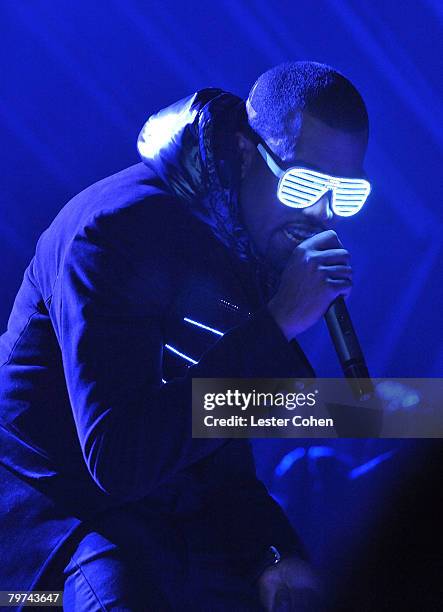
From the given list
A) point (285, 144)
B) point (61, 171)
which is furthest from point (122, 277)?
point (61, 171)

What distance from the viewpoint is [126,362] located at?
940 millimetres

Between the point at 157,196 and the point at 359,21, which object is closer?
the point at 157,196

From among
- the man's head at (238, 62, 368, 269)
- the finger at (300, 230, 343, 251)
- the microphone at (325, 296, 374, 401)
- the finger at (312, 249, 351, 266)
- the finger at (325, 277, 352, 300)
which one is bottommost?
the microphone at (325, 296, 374, 401)

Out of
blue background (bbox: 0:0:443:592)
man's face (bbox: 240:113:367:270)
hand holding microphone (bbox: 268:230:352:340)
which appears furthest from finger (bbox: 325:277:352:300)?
blue background (bbox: 0:0:443:592)

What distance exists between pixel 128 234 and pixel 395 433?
1.72ft

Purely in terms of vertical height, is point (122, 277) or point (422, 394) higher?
point (122, 277)

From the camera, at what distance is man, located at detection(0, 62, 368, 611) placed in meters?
0.95

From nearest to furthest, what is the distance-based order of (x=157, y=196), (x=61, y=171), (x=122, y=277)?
1. (x=122, y=277)
2. (x=157, y=196)
3. (x=61, y=171)

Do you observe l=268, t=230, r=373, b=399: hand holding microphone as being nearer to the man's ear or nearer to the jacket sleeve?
the jacket sleeve

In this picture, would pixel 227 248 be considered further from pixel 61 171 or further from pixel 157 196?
pixel 61 171

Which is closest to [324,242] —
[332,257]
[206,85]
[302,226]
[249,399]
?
[332,257]

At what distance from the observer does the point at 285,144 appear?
1.16m

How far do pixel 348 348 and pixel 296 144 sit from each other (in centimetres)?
31

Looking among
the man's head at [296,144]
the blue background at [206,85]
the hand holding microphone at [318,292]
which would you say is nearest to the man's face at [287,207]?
the man's head at [296,144]
